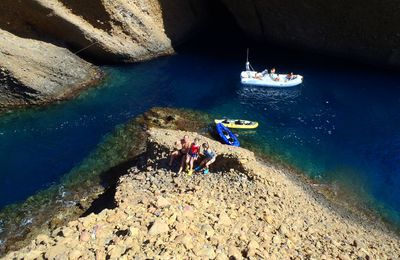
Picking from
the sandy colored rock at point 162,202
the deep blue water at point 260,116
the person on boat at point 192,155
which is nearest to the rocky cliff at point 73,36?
the deep blue water at point 260,116

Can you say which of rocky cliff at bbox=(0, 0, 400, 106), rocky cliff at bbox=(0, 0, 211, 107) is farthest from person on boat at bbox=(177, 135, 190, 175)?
rocky cliff at bbox=(0, 0, 400, 106)

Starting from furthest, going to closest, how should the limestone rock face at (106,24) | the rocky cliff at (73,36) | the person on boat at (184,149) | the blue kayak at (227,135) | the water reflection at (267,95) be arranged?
the water reflection at (267,95) → the limestone rock face at (106,24) → the rocky cliff at (73,36) → the blue kayak at (227,135) → the person on boat at (184,149)

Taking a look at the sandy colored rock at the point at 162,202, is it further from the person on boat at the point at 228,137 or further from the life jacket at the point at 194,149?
the person on boat at the point at 228,137

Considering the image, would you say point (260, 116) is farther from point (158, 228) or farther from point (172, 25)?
point (158, 228)

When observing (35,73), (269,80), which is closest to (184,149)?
(269,80)

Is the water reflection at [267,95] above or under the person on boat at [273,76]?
under
